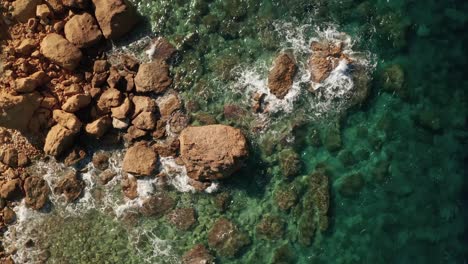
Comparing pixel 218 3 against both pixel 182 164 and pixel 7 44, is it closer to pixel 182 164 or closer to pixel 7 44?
pixel 182 164

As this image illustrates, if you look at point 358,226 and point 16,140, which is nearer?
point 358,226

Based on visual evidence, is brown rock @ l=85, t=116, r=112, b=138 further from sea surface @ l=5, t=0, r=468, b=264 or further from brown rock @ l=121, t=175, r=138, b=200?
brown rock @ l=121, t=175, r=138, b=200

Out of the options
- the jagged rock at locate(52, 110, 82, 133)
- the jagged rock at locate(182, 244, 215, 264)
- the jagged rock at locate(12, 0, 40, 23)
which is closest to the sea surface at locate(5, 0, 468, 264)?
the jagged rock at locate(182, 244, 215, 264)

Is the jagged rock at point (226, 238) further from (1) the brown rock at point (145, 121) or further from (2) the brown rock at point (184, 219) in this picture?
(1) the brown rock at point (145, 121)

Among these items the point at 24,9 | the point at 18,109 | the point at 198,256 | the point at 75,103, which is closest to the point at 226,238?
the point at 198,256

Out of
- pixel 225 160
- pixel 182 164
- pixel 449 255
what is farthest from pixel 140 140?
pixel 449 255

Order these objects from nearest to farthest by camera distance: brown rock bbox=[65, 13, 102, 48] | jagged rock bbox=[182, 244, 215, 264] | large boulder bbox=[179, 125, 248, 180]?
large boulder bbox=[179, 125, 248, 180] → jagged rock bbox=[182, 244, 215, 264] → brown rock bbox=[65, 13, 102, 48]
